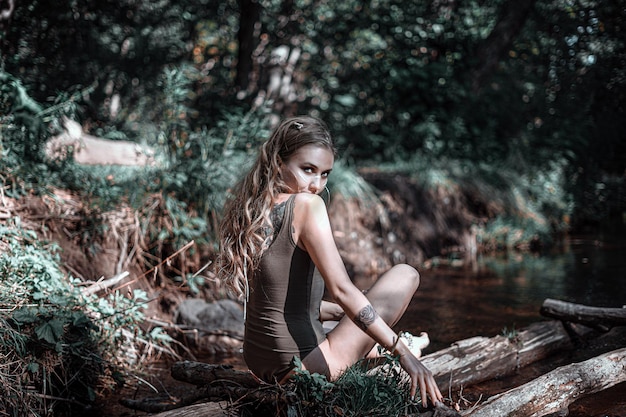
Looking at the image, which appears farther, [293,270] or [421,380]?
[293,270]

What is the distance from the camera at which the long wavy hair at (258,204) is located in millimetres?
2531

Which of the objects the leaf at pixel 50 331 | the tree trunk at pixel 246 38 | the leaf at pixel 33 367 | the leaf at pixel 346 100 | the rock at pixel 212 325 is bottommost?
the rock at pixel 212 325

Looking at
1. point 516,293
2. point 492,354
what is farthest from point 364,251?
point 492,354

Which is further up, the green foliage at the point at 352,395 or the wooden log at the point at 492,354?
the green foliage at the point at 352,395

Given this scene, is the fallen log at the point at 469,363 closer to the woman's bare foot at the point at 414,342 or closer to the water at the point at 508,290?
the woman's bare foot at the point at 414,342

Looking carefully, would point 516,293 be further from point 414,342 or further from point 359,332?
point 359,332

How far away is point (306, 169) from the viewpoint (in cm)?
260

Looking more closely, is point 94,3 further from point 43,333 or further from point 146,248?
point 43,333

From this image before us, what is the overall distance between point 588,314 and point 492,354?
0.73 metres

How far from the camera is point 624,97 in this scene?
7.59m

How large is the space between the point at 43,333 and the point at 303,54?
24.4ft

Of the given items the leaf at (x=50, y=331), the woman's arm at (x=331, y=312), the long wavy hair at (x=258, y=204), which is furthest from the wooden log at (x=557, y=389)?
the leaf at (x=50, y=331)

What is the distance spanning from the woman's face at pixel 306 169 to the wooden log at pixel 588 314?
178 cm

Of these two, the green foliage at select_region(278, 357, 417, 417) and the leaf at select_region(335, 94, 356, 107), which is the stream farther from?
the leaf at select_region(335, 94, 356, 107)
